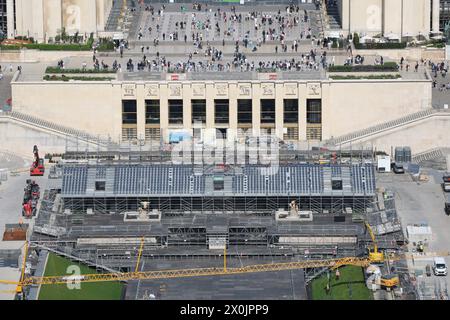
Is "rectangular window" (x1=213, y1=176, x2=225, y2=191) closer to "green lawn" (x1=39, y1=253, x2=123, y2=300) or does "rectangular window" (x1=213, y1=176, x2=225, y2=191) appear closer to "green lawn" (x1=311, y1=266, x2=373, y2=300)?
"green lawn" (x1=39, y1=253, x2=123, y2=300)

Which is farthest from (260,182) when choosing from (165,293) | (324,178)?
(165,293)

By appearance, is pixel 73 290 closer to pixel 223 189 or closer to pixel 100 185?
pixel 100 185

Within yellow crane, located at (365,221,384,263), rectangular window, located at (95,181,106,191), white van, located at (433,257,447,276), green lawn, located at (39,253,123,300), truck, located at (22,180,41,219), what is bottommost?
green lawn, located at (39,253,123,300)

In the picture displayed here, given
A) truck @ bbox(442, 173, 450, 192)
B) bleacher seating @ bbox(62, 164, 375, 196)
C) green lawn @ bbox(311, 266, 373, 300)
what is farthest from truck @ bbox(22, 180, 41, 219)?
truck @ bbox(442, 173, 450, 192)

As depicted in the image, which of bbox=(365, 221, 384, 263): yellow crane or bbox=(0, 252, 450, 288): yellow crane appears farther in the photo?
bbox=(365, 221, 384, 263): yellow crane
